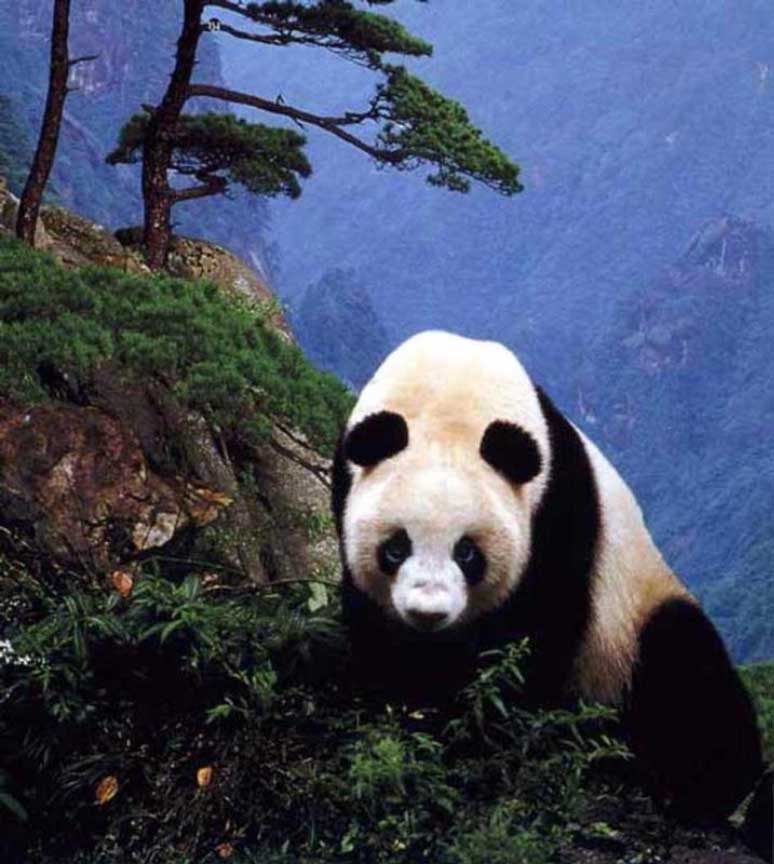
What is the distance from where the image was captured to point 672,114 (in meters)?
135

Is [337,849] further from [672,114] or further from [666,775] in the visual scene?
[672,114]

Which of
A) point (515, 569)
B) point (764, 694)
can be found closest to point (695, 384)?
point (764, 694)

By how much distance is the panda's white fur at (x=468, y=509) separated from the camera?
13.2 ft

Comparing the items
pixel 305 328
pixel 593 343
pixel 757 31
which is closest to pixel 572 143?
pixel 757 31

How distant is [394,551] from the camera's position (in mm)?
4090

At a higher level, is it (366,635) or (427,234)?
(366,635)

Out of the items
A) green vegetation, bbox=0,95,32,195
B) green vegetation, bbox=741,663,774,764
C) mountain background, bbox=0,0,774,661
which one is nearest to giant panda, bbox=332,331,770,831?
green vegetation, bbox=741,663,774,764

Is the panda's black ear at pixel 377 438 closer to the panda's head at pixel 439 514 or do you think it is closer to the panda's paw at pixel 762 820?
the panda's head at pixel 439 514

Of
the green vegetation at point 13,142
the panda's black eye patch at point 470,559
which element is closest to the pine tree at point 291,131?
the panda's black eye patch at point 470,559

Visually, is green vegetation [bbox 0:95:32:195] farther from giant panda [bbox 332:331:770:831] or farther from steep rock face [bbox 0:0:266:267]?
steep rock face [bbox 0:0:266:267]

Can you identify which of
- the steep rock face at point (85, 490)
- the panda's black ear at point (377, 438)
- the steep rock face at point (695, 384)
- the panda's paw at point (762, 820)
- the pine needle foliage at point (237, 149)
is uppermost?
the panda's black ear at point (377, 438)

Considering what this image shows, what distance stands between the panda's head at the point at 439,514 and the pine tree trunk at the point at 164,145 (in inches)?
436

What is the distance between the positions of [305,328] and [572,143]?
57074mm

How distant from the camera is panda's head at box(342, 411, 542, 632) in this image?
4027 mm
